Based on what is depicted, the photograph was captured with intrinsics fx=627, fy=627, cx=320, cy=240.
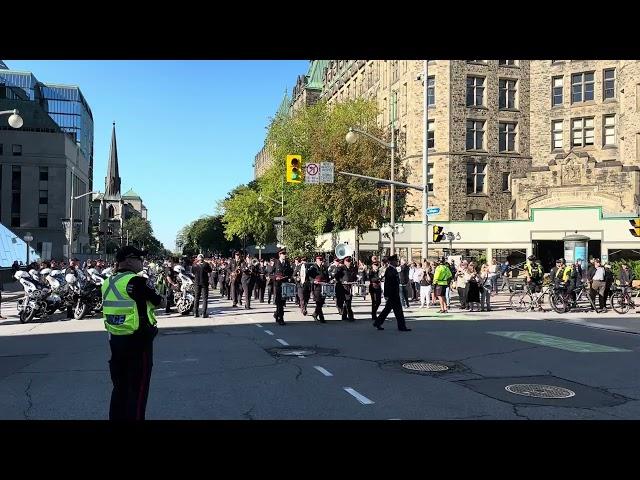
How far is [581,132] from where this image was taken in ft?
154

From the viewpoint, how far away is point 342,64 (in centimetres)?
7712

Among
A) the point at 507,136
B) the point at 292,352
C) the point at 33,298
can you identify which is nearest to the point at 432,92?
the point at 507,136

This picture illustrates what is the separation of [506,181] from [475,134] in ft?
15.1

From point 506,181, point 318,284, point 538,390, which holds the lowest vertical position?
point 538,390

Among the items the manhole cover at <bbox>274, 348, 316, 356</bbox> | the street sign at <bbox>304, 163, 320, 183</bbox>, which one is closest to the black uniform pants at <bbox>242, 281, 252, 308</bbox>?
the street sign at <bbox>304, 163, 320, 183</bbox>

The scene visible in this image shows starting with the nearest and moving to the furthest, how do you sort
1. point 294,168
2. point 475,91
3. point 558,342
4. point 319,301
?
point 558,342
point 319,301
point 294,168
point 475,91

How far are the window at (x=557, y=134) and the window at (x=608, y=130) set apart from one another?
3.05m

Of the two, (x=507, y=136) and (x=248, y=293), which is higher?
(x=507, y=136)

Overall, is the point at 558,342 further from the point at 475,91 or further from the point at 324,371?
the point at 475,91

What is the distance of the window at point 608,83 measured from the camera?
45.7m
